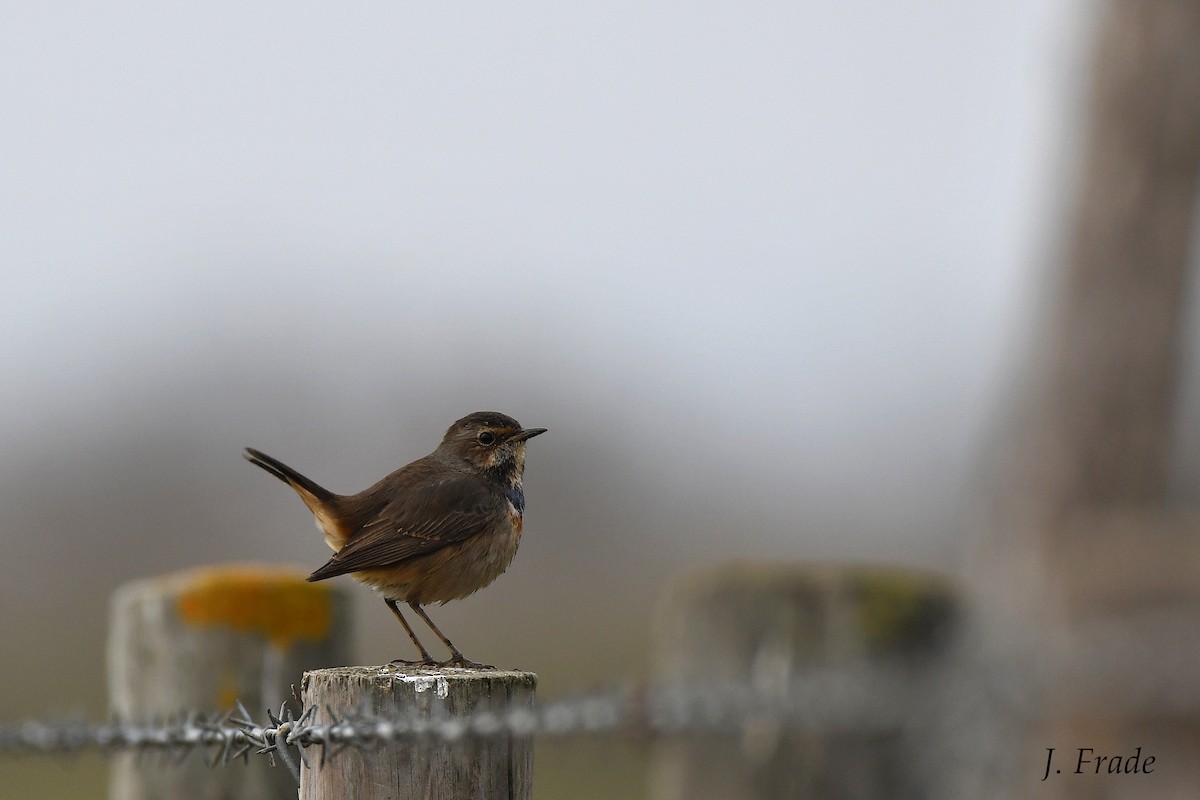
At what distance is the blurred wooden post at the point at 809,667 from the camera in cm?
434

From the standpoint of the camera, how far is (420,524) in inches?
180

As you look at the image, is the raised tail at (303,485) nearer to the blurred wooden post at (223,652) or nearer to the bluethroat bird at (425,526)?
the bluethroat bird at (425,526)

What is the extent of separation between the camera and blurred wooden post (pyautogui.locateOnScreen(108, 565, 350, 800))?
12.7 feet

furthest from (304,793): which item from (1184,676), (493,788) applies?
(1184,676)

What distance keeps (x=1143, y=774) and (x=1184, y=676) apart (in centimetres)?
89

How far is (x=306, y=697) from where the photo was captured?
2840 millimetres

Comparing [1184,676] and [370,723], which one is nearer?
[370,723]

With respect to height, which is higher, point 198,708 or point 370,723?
→ point 370,723

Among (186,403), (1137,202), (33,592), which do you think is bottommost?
(33,592)

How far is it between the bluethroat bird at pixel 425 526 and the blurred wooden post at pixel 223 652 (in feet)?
1.42

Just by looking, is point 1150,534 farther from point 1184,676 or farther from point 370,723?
point 370,723

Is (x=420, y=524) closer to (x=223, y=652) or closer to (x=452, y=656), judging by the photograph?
(x=452, y=656)

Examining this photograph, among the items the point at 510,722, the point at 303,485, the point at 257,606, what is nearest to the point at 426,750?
the point at 510,722

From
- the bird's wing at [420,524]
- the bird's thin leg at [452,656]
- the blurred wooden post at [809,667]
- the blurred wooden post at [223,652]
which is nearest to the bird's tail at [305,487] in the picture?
the bird's wing at [420,524]
